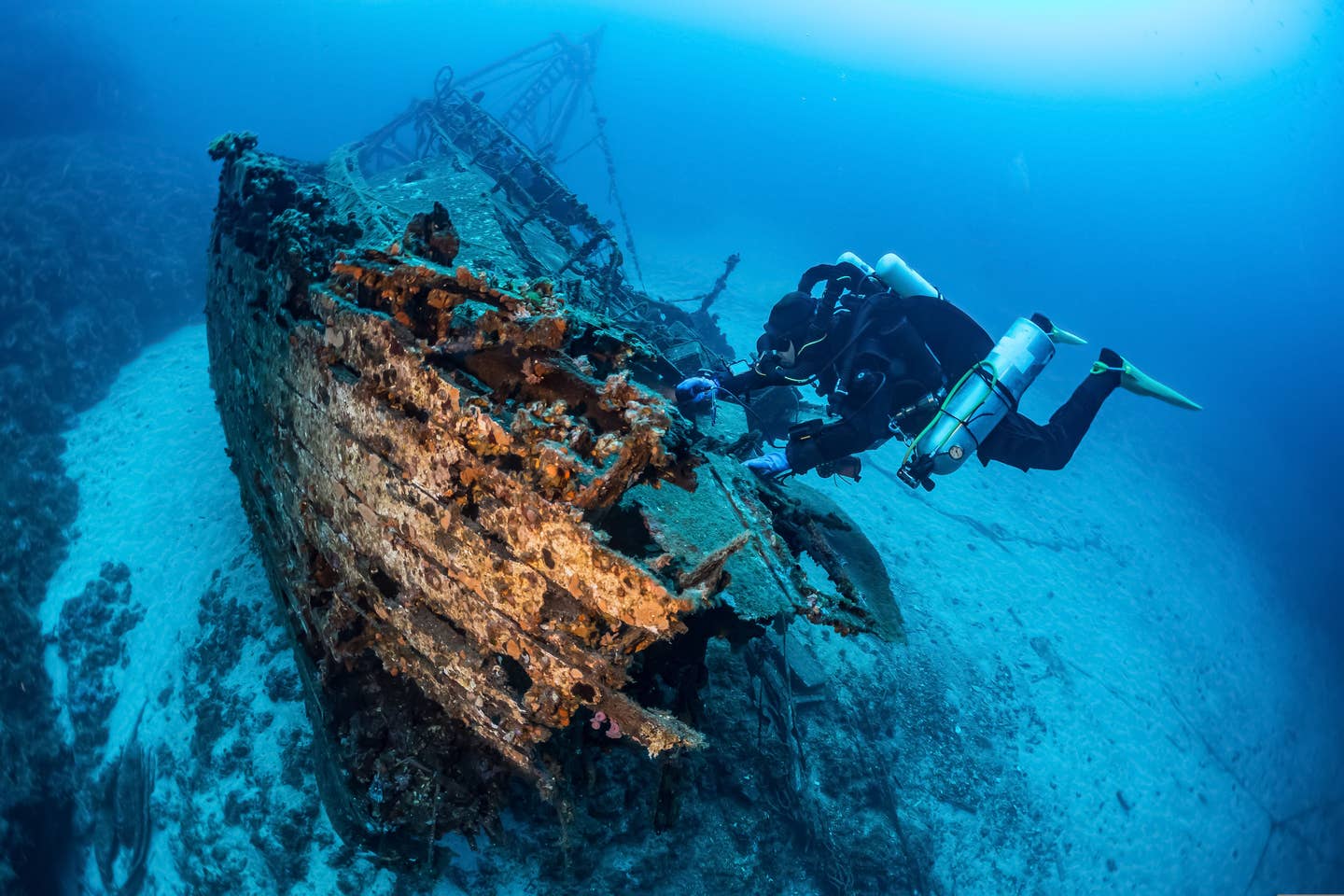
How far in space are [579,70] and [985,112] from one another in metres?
166

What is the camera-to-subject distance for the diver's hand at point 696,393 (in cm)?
498

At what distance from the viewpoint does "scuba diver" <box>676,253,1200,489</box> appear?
5.06m

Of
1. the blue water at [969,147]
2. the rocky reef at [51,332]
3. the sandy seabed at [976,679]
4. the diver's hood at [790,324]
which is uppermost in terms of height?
the blue water at [969,147]

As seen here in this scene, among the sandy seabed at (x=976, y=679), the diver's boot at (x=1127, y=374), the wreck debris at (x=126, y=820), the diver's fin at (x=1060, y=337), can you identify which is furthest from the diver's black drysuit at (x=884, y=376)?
the wreck debris at (x=126, y=820)

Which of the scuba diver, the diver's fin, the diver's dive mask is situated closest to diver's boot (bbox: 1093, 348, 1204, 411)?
the scuba diver

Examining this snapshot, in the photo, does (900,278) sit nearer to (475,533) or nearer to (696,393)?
(696,393)

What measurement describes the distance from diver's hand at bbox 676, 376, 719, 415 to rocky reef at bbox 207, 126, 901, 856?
137 cm

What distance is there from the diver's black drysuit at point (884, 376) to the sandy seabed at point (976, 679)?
10.6ft

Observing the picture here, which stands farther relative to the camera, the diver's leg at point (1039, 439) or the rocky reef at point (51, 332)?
the diver's leg at point (1039, 439)

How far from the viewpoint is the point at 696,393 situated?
16.8ft

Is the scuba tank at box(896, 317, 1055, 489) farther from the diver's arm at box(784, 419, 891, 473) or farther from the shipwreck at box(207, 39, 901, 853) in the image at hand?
the shipwreck at box(207, 39, 901, 853)

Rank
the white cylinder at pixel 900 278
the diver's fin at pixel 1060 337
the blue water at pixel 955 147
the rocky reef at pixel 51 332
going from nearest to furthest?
the rocky reef at pixel 51 332
the white cylinder at pixel 900 278
the diver's fin at pixel 1060 337
the blue water at pixel 955 147

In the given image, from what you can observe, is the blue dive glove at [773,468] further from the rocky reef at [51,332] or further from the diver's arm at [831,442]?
the rocky reef at [51,332]

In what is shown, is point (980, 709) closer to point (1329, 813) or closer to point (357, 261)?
point (357, 261)
